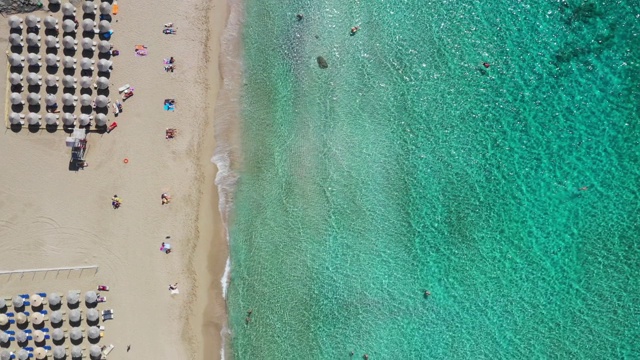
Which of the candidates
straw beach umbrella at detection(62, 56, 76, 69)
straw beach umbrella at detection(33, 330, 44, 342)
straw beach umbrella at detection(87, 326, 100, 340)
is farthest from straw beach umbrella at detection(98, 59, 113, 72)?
straw beach umbrella at detection(33, 330, 44, 342)

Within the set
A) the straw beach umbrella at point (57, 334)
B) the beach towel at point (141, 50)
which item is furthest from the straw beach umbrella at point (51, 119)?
the straw beach umbrella at point (57, 334)

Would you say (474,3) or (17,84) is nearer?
(17,84)

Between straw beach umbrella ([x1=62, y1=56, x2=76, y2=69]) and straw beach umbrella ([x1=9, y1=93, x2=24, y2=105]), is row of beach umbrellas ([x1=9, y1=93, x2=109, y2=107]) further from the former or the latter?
straw beach umbrella ([x1=62, y1=56, x2=76, y2=69])

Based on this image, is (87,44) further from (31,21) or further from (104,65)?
(31,21)

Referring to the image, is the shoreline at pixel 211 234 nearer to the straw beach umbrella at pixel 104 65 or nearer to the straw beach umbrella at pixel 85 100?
the straw beach umbrella at pixel 104 65

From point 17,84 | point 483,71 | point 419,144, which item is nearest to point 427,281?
point 419,144

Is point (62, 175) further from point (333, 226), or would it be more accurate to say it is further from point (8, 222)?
point (333, 226)
